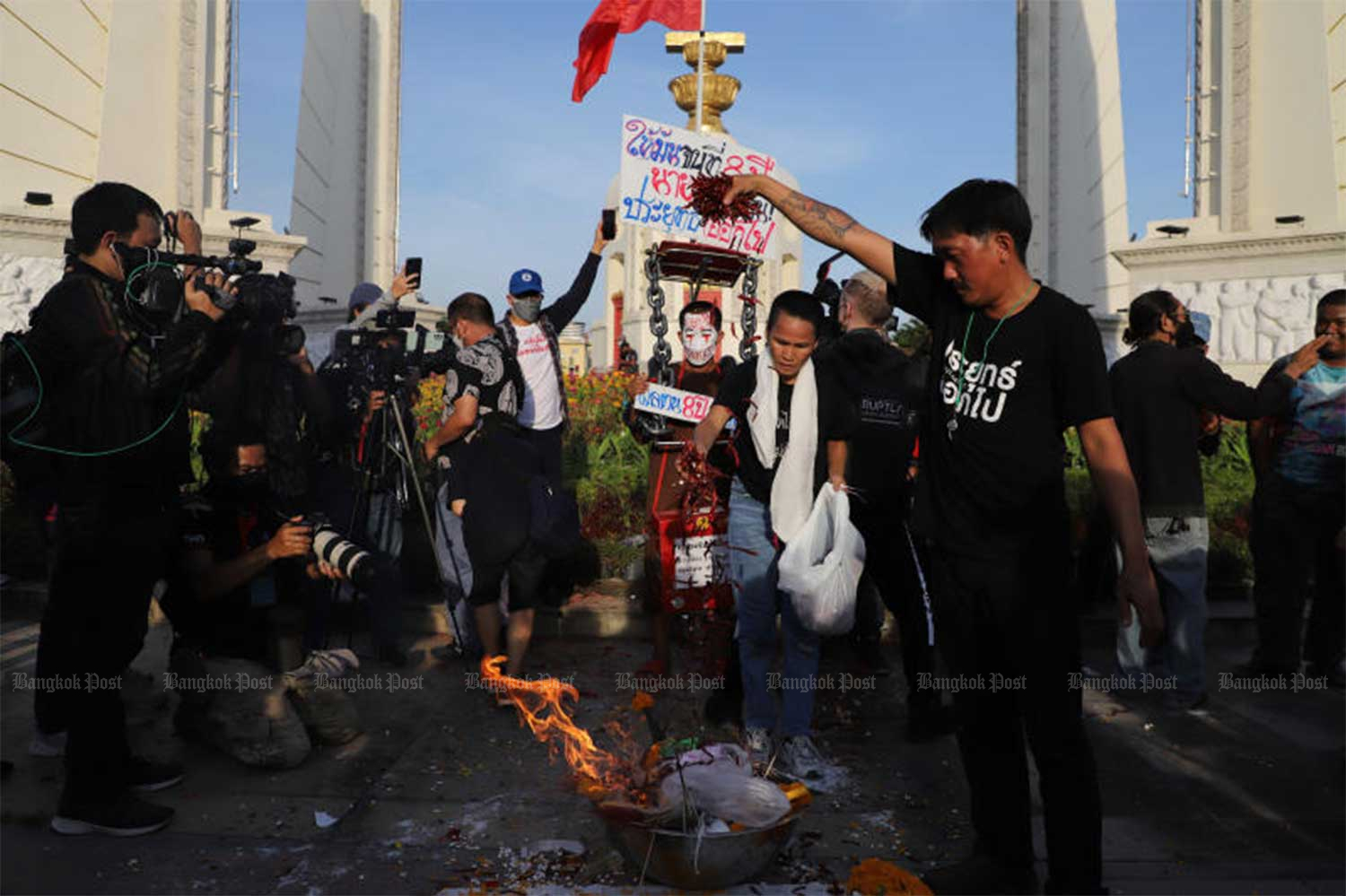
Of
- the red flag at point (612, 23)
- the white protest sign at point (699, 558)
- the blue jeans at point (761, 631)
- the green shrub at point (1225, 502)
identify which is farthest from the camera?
the green shrub at point (1225, 502)

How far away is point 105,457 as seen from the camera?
3.36m

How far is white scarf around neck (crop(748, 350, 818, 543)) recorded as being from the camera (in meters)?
3.84

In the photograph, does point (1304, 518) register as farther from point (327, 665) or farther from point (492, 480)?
point (327, 665)

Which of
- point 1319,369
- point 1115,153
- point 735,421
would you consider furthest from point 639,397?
point 1115,153

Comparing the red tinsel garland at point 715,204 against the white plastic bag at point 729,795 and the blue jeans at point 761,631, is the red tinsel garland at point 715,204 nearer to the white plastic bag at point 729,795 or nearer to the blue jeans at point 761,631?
the blue jeans at point 761,631

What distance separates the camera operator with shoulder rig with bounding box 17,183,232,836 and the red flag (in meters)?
3.83

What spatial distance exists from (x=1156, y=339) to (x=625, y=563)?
3.70m

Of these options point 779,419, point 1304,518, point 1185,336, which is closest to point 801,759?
point 779,419

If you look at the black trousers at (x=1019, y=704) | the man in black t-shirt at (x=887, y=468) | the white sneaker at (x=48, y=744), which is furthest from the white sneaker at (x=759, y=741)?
the white sneaker at (x=48, y=744)

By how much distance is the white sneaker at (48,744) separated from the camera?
4039 millimetres

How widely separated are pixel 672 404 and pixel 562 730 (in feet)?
5.40

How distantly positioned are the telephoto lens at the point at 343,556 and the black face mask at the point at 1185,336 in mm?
4112

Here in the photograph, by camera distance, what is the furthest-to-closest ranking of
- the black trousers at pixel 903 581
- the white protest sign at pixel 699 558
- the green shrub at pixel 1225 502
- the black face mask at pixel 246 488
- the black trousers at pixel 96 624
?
the green shrub at pixel 1225 502 < the white protest sign at pixel 699 558 < the black trousers at pixel 903 581 < the black face mask at pixel 246 488 < the black trousers at pixel 96 624

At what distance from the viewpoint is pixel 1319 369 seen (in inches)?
193
